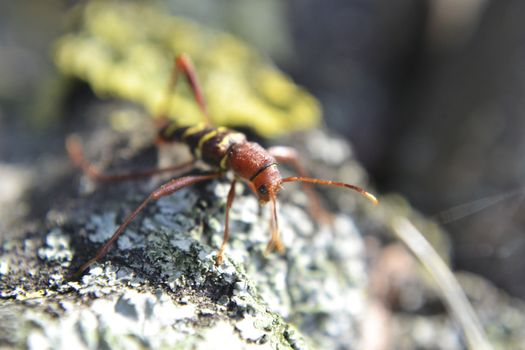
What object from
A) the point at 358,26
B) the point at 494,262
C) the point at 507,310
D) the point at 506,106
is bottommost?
the point at 507,310

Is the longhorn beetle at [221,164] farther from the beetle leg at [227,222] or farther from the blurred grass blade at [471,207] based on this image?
the blurred grass blade at [471,207]

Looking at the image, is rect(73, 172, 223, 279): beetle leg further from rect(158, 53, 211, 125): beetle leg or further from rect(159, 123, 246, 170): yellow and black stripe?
rect(158, 53, 211, 125): beetle leg

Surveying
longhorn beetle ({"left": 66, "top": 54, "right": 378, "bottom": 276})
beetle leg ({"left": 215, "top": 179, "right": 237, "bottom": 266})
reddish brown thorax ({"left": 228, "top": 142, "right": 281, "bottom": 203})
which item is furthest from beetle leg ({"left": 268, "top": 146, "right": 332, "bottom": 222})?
beetle leg ({"left": 215, "top": 179, "right": 237, "bottom": 266})

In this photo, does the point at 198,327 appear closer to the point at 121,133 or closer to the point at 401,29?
the point at 121,133

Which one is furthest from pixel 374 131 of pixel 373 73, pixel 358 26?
pixel 358 26

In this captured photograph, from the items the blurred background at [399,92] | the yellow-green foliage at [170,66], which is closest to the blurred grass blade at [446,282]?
the blurred background at [399,92]
